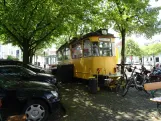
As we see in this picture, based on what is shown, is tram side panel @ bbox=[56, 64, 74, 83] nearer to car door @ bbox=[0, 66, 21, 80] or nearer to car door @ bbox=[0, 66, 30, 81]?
car door @ bbox=[0, 66, 30, 81]

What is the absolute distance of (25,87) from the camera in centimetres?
683

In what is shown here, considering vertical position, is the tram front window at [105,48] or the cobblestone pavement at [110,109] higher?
the tram front window at [105,48]

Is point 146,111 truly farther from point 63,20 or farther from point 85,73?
point 63,20

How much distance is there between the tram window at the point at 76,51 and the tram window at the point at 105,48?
206 cm

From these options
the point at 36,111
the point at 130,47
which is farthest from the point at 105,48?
the point at 130,47

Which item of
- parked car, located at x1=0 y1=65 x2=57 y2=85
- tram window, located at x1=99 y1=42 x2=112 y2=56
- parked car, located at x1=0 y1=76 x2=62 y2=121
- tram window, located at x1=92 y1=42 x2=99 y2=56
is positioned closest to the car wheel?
parked car, located at x1=0 y1=76 x2=62 y2=121

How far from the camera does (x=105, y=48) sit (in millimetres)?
14539

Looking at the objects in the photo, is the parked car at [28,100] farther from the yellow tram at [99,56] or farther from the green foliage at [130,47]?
the green foliage at [130,47]

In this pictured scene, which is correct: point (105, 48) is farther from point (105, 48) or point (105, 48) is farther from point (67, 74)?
point (67, 74)

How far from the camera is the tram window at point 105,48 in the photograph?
14.4m

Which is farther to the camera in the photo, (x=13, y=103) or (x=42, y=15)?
(x=42, y=15)

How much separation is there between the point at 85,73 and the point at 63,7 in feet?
14.4

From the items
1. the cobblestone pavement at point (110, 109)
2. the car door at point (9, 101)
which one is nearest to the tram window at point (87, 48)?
the cobblestone pavement at point (110, 109)

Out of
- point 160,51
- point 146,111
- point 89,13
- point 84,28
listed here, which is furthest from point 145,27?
point 160,51
